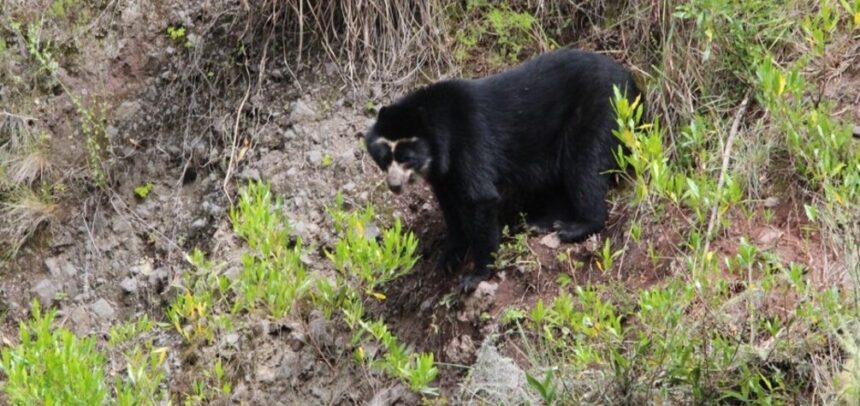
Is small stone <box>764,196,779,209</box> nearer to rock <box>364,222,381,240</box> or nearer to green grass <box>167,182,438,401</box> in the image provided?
green grass <box>167,182,438,401</box>

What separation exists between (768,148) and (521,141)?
139 cm

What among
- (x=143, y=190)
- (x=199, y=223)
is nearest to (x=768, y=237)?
(x=199, y=223)

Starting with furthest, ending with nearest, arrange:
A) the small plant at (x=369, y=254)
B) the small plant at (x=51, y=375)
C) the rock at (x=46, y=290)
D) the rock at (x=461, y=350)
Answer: the rock at (x=46, y=290), the small plant at (x=369, y=254), the rock at (x=461, y=350), the small plant at (x=51, y=375)

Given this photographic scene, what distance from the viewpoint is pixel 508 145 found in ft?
22.0

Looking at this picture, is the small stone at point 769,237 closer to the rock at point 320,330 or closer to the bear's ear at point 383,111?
the bear's ear at point 383,111

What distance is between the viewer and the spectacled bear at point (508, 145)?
6.50 m

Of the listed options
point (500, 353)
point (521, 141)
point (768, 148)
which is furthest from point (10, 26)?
point (768, 148)

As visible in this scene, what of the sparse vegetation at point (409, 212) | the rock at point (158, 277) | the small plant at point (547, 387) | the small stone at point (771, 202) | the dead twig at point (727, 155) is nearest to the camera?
the small plant at point (547, 387)

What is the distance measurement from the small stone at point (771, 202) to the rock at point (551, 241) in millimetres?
1127

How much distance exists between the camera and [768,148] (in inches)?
240

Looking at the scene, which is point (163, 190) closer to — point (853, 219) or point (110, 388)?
point (110, 388)

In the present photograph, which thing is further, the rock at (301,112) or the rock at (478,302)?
the rock at (301,112)

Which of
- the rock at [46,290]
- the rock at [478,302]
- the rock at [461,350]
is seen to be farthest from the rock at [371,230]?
the rock at [46,290]

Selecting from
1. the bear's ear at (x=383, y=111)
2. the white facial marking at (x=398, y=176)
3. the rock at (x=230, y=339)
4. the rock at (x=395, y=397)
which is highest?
the bear's ear at (x=383, y=111)
